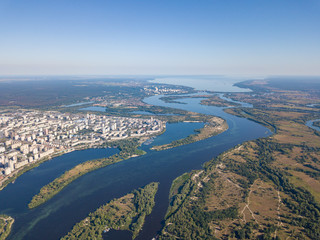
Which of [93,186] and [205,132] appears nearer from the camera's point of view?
[93,186]

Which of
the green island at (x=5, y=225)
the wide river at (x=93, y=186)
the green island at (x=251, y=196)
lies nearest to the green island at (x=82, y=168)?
the wide river at (x=93, y=186)

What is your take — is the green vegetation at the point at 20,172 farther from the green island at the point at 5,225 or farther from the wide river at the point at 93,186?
the green island at the point at 5,225

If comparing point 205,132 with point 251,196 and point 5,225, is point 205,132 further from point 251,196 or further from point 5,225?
point 5,225

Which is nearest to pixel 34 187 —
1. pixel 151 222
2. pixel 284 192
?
pixel 151 222

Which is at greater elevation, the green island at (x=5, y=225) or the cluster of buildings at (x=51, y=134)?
the cluster of buildings at (x=51, y=134)

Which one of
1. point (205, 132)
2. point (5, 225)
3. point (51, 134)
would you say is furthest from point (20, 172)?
point (205, 132)

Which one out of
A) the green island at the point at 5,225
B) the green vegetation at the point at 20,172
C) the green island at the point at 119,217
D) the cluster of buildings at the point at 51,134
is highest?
the cluster of buildings at the point at 51,134
